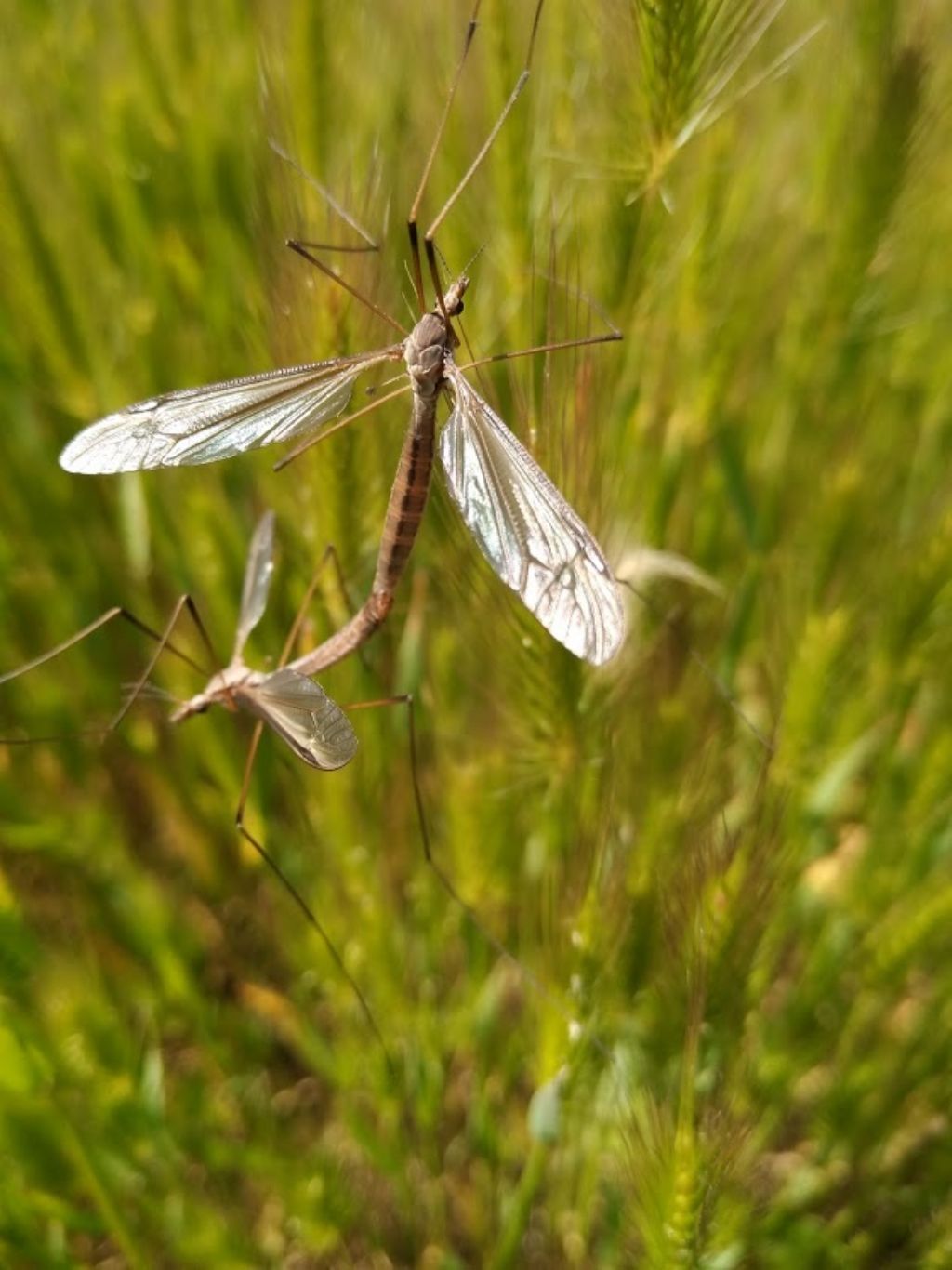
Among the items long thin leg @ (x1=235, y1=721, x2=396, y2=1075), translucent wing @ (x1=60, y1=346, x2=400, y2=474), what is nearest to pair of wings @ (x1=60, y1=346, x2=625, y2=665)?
translucent wing @ (x1=60, y1=346, x2=400, y2=474)

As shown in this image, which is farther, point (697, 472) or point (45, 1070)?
point (697, 472)

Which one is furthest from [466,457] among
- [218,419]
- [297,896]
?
[297,896]

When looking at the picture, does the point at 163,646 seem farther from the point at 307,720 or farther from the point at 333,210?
the point at 333,210

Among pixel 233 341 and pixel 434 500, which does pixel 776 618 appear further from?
pixel 233 341

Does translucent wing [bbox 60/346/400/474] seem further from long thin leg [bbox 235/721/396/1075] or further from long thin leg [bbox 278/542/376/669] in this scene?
long thin leg [bbox 235/721/396/1075]

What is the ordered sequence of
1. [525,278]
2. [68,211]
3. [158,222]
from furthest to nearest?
[68,211], [158,222], [525,278]

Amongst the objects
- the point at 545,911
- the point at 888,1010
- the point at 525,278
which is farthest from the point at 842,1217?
the point at 525,278
